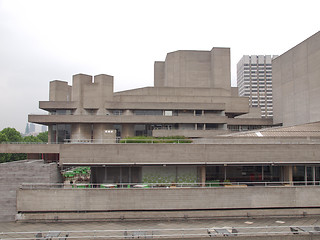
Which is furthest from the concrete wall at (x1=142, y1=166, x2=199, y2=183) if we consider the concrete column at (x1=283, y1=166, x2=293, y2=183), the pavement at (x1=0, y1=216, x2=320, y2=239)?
the concrete column at (x1=283, y1=166, x2=293, y2=183)

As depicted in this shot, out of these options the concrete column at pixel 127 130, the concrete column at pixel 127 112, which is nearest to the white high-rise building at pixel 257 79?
the concrete column at pixel 127 130

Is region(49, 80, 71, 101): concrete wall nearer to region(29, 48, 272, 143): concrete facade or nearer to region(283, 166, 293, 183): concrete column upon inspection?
region(29, 48, 272, 143): concrete facade

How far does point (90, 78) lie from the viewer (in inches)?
2085

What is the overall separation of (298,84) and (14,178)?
1693 inches

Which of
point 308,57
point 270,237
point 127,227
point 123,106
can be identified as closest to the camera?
point 270,237

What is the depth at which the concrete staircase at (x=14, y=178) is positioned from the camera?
Result: 65.9 feet

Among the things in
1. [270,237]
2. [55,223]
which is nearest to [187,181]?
[270,237]

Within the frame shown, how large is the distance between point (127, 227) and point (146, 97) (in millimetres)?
34815

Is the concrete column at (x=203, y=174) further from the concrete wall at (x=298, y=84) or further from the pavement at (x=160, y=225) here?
the concrete wall at (x=298, y=84)

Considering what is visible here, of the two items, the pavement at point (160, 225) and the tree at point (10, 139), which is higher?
the tree at point (10, 139)

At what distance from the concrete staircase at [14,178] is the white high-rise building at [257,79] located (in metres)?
154

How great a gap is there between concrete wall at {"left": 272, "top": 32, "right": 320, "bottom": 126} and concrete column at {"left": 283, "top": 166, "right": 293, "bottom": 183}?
19.4 metres

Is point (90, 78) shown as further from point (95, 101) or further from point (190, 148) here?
point (190, 148)

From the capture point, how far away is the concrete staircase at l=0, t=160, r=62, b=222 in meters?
20.1
